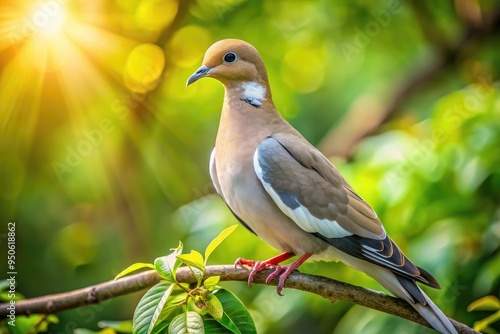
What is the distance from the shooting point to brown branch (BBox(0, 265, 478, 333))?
6.74 feet

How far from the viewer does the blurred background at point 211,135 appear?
314 centimetres

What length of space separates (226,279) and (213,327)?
24 cm

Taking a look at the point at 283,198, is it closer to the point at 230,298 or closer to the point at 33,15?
the point at 230,298

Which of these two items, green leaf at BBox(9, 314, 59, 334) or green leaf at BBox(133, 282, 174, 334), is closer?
green leaf at BBox(133, 282, 174, 334)

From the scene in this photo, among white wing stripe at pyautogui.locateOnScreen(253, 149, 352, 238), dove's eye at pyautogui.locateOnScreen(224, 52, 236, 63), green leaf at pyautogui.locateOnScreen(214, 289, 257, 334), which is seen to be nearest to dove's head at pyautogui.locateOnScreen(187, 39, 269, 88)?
dove's eye at pyautogui.locateOnScreen(224, 52, 236, 63)

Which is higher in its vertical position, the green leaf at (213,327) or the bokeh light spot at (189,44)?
the bokeh light spot at (189,44)

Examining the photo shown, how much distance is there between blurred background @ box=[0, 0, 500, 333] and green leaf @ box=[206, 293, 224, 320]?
1.35 metres

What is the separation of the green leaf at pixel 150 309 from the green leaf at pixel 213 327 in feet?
0.46

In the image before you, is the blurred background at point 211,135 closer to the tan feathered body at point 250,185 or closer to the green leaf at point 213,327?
the tan feathered body at point 250,185

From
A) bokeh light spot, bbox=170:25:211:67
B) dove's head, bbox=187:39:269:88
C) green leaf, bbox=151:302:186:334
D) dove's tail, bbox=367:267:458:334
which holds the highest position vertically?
bokeh light spot, bbox=170:25:211:67

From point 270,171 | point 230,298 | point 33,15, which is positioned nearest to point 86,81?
point 33,15

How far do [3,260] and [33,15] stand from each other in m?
1.44

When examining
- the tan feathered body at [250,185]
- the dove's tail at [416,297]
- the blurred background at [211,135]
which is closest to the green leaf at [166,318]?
the tan feathered body at [250,185]

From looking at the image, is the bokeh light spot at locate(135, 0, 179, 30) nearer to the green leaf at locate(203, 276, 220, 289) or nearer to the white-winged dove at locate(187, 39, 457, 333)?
the white-winged dove at locate(187, 39, 457, 333)
